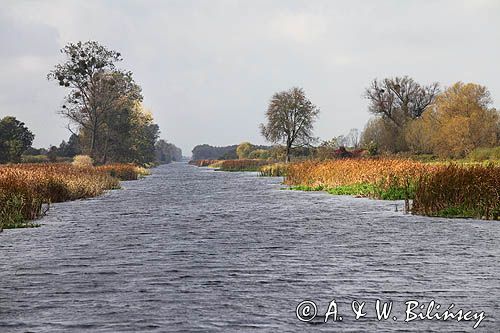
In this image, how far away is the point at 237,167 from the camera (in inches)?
3625

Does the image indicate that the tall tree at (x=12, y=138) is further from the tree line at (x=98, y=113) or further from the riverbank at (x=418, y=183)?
the riverbank at (x=418, y=183)

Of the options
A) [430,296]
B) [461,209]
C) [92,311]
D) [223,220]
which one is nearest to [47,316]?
[92,311]

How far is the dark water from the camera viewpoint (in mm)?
7145

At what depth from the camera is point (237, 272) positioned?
34.1 ft

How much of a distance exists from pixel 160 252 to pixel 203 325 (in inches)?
243

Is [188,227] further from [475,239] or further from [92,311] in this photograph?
[92,311]

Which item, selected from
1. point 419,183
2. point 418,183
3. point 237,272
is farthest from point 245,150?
point 237,272

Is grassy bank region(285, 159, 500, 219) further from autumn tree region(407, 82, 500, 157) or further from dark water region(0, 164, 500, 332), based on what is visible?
autumn tree region(407, 82, 500, 157)

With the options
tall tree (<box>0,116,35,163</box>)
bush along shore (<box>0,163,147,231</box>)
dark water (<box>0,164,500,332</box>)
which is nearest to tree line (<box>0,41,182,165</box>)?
tall tree (<box>0,116,35,163</box>)

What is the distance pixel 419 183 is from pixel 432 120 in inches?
2096

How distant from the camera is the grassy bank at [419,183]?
20.1 m

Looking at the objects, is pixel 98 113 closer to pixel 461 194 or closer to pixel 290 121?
pixel 290 121

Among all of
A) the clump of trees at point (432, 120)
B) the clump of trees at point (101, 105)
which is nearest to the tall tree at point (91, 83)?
the clump of trees at point (101, 105)

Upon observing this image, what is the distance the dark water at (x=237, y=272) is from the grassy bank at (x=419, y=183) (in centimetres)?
140
